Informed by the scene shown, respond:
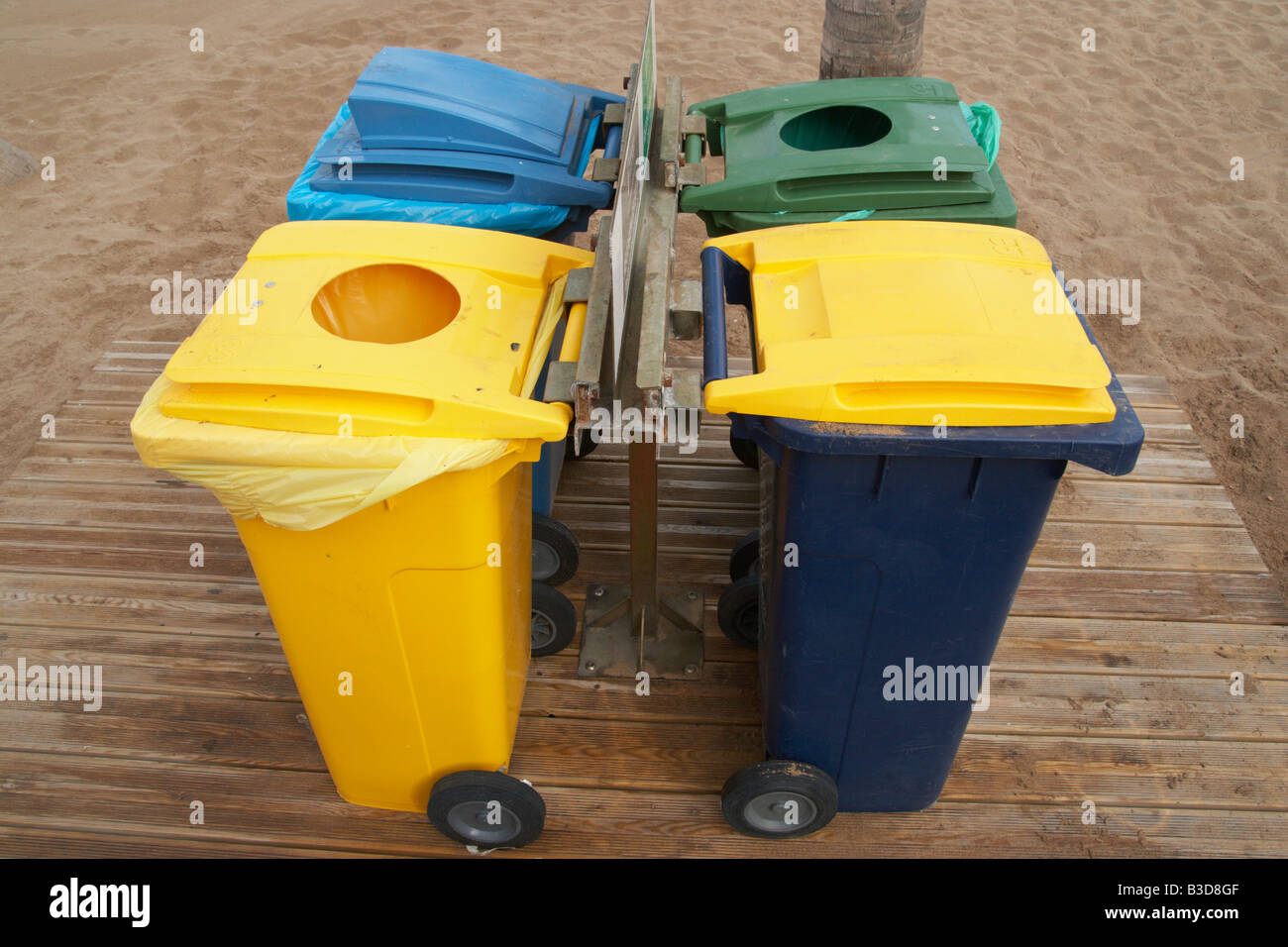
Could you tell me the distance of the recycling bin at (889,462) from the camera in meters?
1.63

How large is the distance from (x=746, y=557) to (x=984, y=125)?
1.48m

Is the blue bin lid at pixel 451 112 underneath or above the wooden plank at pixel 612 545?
above

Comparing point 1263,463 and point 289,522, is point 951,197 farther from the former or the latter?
point 1263,463

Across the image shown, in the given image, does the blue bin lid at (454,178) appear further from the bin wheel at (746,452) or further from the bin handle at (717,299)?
the bin wheel at (746,452)

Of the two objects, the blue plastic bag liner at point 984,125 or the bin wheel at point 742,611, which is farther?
the blue plastic bag liner at point 984,125

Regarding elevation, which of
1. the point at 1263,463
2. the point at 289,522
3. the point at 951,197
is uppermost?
the point at 951,197

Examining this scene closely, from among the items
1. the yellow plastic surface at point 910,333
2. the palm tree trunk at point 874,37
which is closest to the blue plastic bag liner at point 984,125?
the palm tree trunk at point 874,37

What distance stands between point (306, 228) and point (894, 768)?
1.91 metres

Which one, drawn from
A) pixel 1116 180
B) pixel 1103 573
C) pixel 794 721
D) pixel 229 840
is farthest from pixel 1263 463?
pixel 229 840

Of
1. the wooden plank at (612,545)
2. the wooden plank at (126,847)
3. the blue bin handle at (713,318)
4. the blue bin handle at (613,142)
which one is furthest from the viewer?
the wooden plank at (612,545)

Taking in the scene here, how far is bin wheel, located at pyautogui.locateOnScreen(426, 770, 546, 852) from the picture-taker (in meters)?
2.16

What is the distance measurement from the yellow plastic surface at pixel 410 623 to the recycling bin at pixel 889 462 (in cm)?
57

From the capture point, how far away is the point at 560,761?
2430mm

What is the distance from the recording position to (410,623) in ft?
6.41
